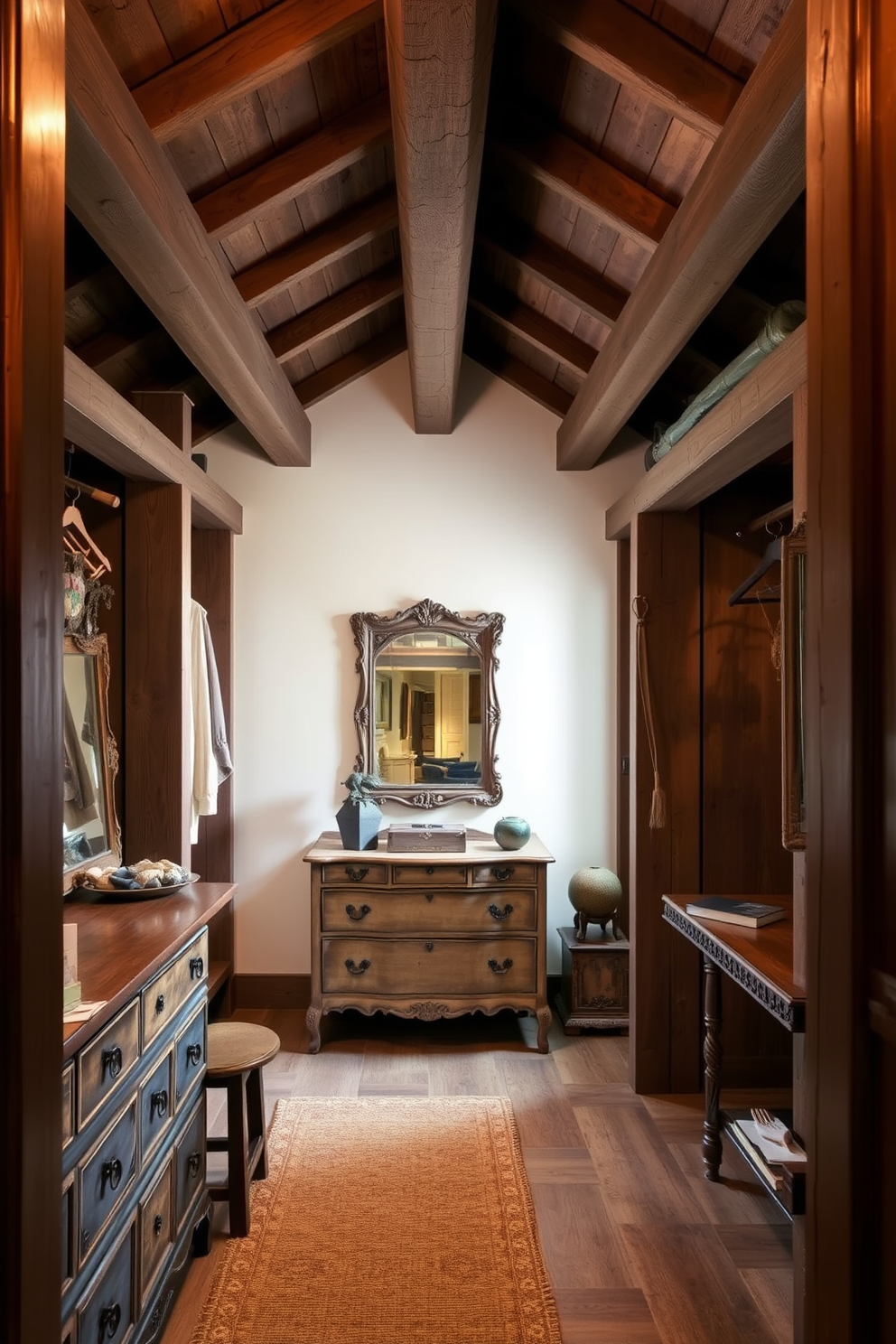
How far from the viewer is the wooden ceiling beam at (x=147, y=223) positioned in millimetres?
1568

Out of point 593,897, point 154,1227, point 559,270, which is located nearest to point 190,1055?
point 154,1227

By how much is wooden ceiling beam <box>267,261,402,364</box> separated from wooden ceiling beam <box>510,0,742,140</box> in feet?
5.61

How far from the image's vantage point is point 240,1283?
2.25 meters

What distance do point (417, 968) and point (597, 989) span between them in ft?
2.67

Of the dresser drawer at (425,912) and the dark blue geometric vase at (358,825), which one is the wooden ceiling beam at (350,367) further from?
the dresser drawer at (425,912)

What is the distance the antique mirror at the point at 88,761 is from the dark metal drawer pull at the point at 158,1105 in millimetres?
716

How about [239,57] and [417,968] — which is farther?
[417,968]

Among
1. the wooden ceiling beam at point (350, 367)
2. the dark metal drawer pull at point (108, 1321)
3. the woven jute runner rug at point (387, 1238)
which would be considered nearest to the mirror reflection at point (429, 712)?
the wooden ceiling beam at point (350, 367)

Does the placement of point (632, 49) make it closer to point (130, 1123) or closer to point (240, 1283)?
point (130, 1123)

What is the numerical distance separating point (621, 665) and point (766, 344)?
2.15m

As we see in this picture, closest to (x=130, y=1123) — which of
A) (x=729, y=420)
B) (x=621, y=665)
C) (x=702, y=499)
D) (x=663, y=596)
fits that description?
(x=729, y=420)

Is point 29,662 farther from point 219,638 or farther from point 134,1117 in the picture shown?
point 219,638

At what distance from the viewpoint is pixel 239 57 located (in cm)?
202

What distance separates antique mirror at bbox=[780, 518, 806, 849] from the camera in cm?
182
